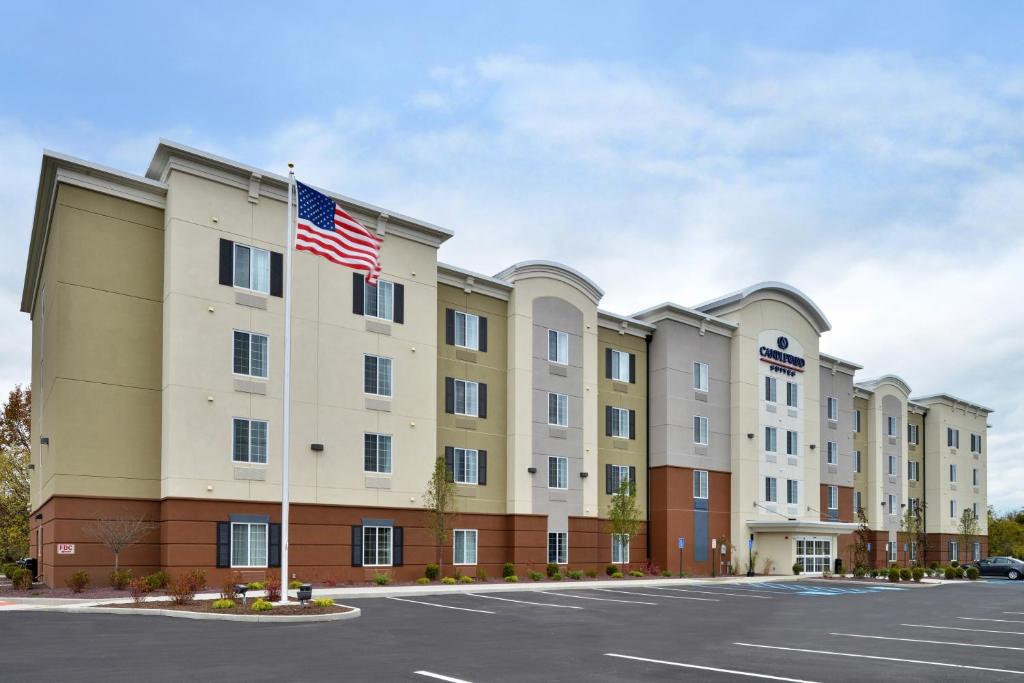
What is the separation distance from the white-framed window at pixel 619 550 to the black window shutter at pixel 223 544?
20712mm

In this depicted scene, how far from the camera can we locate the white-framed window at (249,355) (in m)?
33.0

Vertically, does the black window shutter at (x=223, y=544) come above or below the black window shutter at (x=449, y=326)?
below

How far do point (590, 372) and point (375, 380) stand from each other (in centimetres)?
1314

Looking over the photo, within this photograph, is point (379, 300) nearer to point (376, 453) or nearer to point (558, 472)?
point (376, 453)

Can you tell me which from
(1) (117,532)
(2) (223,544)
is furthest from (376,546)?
(1) (117,532)

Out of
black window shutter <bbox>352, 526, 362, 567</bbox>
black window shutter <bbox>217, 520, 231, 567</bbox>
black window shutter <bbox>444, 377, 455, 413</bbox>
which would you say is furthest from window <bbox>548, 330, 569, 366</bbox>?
black window shutter <bbox>217, 520, 231, 567</bbox>

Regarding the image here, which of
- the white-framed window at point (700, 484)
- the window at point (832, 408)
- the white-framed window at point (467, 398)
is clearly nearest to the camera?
the white-framed window at point (467, 398)

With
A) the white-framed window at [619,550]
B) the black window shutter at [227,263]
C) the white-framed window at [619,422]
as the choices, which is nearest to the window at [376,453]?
the black window shutter at [227,263]

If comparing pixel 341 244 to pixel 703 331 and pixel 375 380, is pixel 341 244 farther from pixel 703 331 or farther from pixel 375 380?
pixel 703 331

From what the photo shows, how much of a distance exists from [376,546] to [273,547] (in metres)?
4.67

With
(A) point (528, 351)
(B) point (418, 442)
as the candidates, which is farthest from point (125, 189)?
(A) point (528, 351)

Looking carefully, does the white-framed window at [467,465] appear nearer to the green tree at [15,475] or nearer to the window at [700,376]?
the window at [700,376]

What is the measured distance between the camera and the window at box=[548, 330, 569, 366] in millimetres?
44250

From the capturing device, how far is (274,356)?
1342 inches
